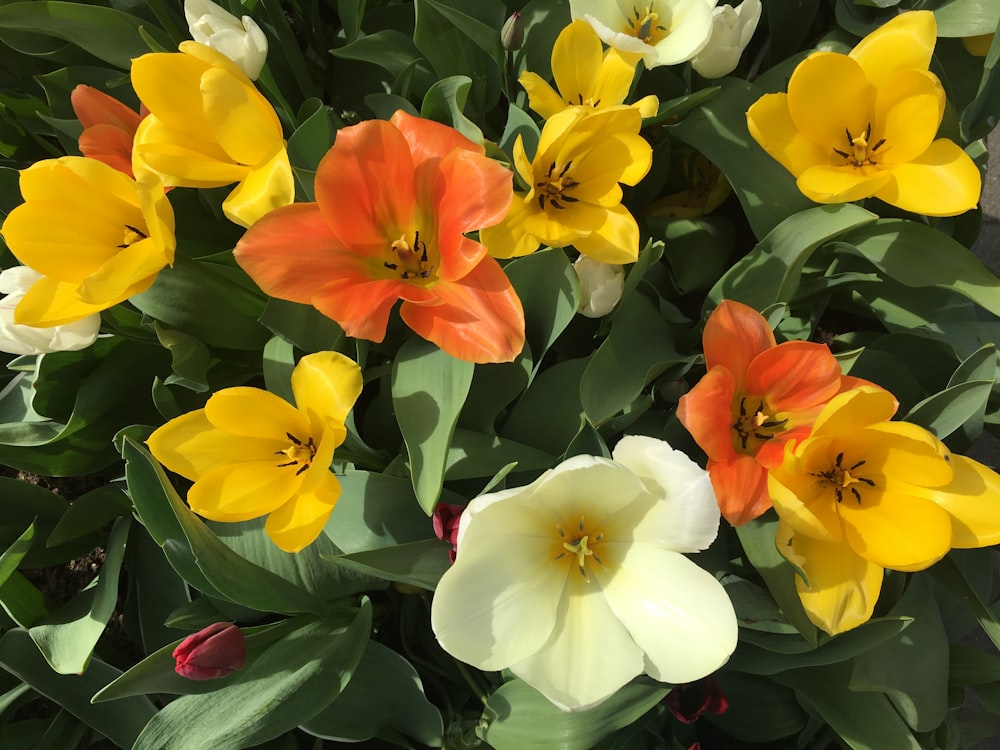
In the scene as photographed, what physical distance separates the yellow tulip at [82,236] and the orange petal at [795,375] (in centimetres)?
47

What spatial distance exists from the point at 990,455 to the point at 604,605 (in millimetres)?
1038

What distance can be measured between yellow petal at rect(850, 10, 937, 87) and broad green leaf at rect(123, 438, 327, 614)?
27.0 inches

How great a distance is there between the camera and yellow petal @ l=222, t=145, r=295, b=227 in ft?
1.98

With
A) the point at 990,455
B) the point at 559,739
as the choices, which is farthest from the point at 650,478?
the point at 990,455

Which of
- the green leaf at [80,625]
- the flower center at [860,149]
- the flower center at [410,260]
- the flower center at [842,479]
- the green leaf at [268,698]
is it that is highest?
the flower center at [860,149]

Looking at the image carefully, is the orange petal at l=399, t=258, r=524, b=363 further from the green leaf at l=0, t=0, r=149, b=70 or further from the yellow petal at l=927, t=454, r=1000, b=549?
the green leaf at l=0, t=0, r=149, b=70

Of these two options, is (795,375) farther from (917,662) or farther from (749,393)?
(917,662)

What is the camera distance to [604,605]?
60 centimetres

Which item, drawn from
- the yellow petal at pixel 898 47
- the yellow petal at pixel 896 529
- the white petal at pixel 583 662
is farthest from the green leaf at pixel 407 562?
the yellow petal at pixel 898 47

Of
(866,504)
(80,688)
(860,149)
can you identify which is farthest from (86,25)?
(866,504)

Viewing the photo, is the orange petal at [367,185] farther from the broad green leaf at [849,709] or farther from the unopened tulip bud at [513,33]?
the broad green leaf at [849,709]

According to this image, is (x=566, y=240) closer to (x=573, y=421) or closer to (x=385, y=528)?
(x=573, y=421)

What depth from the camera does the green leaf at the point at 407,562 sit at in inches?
24.8

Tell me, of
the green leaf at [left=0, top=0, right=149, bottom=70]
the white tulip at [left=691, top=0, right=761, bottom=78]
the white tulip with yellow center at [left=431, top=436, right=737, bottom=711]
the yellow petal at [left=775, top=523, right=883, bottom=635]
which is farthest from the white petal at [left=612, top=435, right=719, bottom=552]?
the green leaf at [left=0, top=0, right=149, bottom=70]
